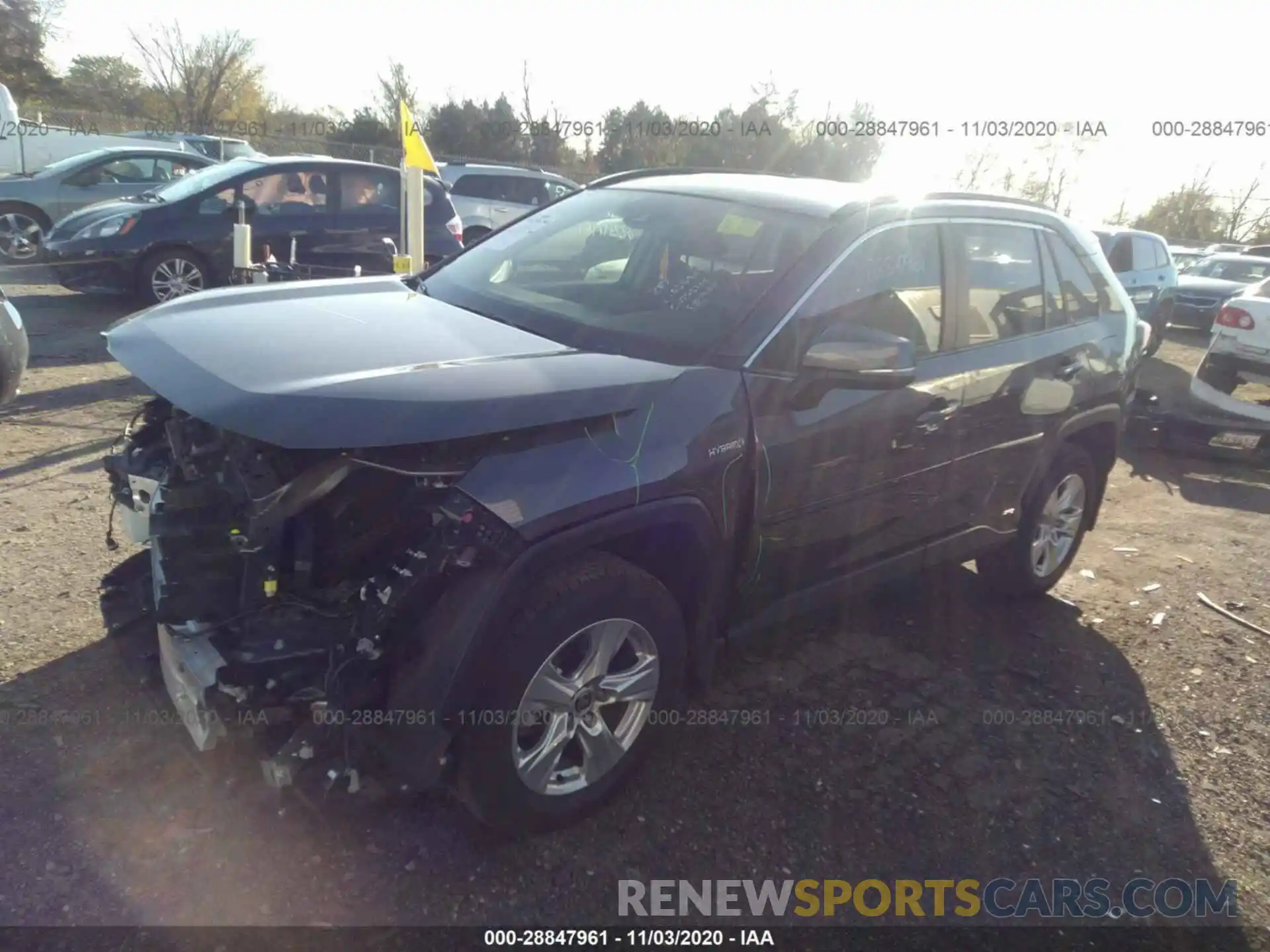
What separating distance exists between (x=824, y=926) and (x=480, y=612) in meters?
1.35

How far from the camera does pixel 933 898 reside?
2736 mm

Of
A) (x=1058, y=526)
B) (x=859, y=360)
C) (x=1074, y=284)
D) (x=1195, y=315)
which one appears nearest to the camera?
(x=859, y=360)

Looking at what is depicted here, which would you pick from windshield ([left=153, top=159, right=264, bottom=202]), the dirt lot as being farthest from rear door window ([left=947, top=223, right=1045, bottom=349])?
windshield ([left=153, top=159, right=264, bottom=202])

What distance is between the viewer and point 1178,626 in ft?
15.4

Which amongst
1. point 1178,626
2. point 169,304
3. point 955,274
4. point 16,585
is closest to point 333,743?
point 169,304

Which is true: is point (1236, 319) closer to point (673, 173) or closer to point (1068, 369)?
→ point (1068, 369)

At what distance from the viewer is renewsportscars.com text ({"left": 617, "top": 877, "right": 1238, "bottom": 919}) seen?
2.61 m

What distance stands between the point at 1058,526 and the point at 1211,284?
16089 millimetres

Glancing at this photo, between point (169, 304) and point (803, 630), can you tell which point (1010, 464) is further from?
point (169, 304)

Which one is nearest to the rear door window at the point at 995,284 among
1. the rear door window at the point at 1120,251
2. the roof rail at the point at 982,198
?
the roof rail at the point at 982,198

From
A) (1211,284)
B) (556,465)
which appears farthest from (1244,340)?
(1211,284)

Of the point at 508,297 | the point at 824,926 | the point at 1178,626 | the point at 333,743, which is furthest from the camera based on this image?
the point at 1178,626

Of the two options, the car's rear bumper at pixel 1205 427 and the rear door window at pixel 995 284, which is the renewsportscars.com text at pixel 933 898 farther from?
the car's rear bumper at pixel 1205 427

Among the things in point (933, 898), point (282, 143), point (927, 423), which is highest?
point (282, 143)
